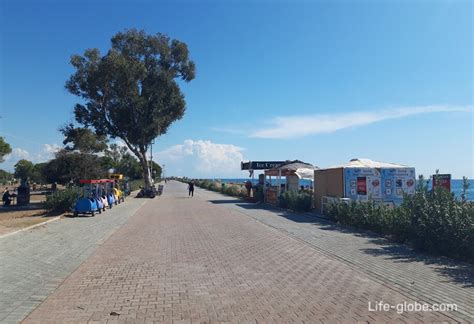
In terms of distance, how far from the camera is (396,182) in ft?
63.4

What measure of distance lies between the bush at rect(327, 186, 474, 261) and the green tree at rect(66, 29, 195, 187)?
2758 cm

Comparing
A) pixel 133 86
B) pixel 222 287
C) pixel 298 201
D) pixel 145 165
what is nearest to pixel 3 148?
pixel 145 165

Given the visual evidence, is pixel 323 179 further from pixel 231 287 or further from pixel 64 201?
pixel 231 287

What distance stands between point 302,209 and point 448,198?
11813 mm

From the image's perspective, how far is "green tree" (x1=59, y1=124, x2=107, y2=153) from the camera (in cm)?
3688

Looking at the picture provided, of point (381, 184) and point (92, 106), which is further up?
point (92, 106)

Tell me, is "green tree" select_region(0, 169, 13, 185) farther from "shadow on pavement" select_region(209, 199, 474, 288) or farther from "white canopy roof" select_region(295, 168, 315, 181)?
"shadow on pavement" select_region(209, 199, 474, 288)

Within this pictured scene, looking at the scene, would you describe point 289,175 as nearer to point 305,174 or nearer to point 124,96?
point 305,174

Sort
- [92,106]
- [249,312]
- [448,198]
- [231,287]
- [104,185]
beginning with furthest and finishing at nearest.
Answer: [92,106]
[104,185]
[448,198]
[231,287]
[249,312]

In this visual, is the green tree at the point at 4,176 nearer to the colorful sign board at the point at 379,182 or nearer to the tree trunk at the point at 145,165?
the tree trunk at the point at 145,165

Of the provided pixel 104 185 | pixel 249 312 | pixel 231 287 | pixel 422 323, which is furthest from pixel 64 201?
pixel 422 323

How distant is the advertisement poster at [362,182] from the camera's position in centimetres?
1914

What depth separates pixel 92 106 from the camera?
3684cm

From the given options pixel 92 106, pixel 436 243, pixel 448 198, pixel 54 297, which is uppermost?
pixel 92 106
